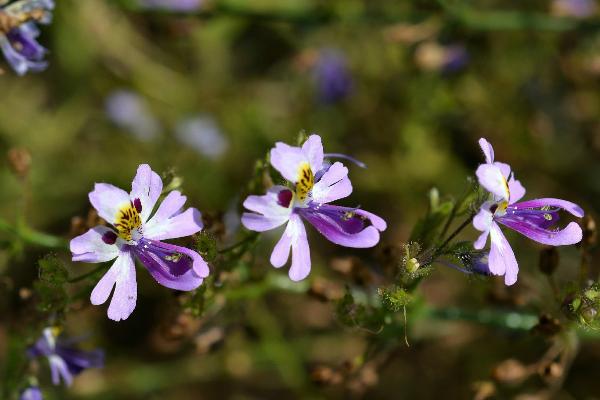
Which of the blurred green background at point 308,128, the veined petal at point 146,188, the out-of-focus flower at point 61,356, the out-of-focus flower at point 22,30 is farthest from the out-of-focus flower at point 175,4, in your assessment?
the veined petal at point 146,188

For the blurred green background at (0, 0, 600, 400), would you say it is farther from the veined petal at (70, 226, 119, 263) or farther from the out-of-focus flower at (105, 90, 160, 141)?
the veined petal at (70, 226, 119, 263)

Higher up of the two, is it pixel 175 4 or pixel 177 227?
pixel 177 227

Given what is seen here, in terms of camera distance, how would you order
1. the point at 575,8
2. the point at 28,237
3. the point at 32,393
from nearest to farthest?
the point at 32,393 → the point at 28,237 → the point at 575,8

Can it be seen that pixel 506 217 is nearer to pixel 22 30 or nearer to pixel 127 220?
pixel 127 220

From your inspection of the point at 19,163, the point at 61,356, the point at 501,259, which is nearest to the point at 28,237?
the point at 19,163

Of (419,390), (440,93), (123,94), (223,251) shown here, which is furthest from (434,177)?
(223,251)

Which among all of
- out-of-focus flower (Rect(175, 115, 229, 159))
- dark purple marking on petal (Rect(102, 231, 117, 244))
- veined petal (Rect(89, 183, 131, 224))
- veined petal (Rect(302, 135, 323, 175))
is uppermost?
veined petal (Rect(302, 135, 323, 175))

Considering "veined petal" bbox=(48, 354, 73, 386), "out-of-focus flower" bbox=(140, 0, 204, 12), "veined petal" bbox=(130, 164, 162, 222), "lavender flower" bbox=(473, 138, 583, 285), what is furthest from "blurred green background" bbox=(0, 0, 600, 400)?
"veined petal" bbox=(130, 164, 162, 222)
